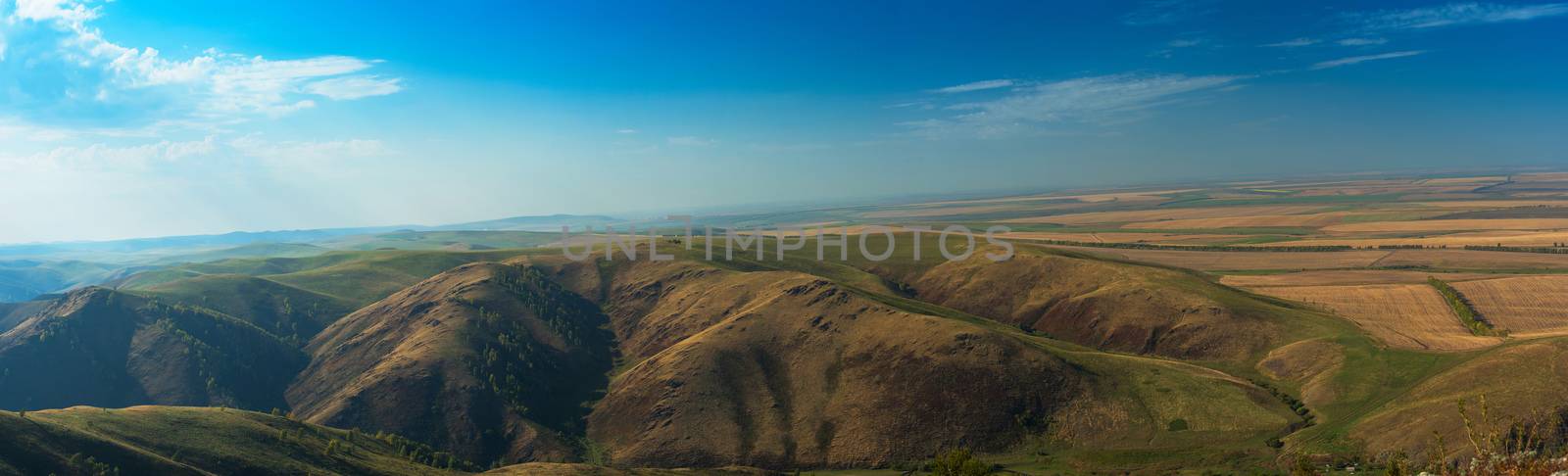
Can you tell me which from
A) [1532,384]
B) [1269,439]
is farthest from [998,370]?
[1532,384]

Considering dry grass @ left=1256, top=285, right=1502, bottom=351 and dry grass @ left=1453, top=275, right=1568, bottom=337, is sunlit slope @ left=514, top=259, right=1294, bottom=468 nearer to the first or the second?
dry grass @ left=1256, top=285, right=1502, bottom=351

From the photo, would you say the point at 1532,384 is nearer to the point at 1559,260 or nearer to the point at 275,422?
the point at 1559,260

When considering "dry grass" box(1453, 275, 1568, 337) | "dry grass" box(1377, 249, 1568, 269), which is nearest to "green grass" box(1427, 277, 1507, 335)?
"dry grass" box(1453, 275, 1568, 337)

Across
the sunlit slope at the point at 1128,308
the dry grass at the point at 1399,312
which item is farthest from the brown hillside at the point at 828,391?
the dry grass at the point at 1399,312

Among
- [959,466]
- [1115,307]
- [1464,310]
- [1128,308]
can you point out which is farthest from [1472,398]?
[1115,307]

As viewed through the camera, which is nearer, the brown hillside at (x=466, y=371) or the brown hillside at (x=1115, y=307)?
the brown hillside at (x=466, y=371)

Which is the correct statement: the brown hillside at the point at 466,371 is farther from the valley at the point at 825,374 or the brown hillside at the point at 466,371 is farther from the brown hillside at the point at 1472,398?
the brown hillside at the point at 1472,398

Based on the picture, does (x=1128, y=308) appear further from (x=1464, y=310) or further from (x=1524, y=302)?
(x=1524, y=302)
